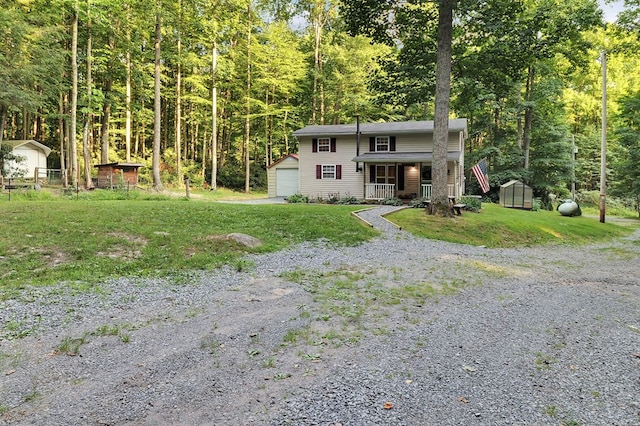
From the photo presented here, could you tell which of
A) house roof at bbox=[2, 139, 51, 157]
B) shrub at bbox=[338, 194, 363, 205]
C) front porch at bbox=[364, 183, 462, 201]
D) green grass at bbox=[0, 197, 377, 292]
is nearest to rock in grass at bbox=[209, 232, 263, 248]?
green grass at bbox=[0, 197, 377, 292]

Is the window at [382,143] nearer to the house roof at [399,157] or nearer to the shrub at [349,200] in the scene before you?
the house roof at [399,157]

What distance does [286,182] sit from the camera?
26.0 metres

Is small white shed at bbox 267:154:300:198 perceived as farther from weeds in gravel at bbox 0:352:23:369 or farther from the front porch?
weeds in gravel at bbox 0:352:23:369

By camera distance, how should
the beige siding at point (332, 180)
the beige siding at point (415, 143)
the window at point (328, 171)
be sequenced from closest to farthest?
the beige siding at point (415, 143)
the beige siding at point (332, 180)
the window at point (328, 171)

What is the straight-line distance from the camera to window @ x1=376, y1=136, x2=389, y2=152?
22062 mm

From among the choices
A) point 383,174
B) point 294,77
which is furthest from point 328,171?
point 294,77

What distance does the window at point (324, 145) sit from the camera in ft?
74.9

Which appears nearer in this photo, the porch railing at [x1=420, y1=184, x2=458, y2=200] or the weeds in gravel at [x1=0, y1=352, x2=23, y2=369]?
the weeds in gravel at [x1=0, y1=352, x2=23, y2=369]

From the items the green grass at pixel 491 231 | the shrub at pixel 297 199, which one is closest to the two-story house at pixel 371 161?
the shrub at pixel 297 199

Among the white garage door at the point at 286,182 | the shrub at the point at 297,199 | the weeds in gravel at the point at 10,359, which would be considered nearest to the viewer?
the weeds in gravel at the point at 10,359

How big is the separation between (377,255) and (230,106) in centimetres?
2859

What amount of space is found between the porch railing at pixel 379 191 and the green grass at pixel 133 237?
8.72 metres

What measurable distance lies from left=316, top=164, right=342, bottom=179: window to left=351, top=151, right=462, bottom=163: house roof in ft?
5.24

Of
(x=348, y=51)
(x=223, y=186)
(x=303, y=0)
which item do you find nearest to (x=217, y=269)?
(x=223, y=186)
